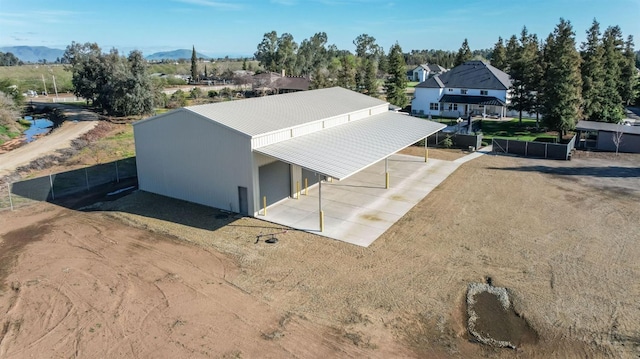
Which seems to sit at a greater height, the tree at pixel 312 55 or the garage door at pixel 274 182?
the tree at pixel 312 55

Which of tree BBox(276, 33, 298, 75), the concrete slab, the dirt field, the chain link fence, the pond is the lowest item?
the dirt field

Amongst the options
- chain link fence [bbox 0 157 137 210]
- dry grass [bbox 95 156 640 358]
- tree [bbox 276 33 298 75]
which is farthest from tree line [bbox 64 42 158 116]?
tree [bbox 276 33 298 75]

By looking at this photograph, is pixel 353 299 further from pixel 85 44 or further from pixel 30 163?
pixel 85 44

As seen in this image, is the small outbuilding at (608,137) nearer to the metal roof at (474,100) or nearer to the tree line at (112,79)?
the metal roof at (474,100)

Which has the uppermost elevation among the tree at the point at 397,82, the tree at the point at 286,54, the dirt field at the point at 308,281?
the tree at the point at 286,54

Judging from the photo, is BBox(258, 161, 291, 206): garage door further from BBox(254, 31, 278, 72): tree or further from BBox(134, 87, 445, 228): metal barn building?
BBox(254, 31, 278, 72): tree

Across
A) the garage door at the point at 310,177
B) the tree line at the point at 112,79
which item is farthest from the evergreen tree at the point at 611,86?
the tree line at the point at 112,79

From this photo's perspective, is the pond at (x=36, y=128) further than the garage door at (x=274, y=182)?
Yes
